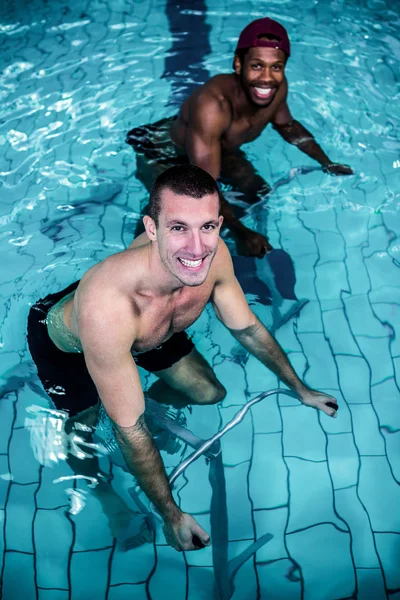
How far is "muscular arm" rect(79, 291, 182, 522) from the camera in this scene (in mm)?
2219

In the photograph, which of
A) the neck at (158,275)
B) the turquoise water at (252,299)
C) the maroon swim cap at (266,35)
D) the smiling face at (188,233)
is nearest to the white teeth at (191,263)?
the smiling face at (188,233)

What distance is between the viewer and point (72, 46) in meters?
5.87

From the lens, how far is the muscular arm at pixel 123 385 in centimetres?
222

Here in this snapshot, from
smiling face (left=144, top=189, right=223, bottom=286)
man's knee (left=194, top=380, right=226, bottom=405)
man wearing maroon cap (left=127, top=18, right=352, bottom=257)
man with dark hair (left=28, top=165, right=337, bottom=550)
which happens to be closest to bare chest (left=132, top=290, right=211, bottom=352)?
man with dark hair (left=28, top=165, right=337, bottom=550)

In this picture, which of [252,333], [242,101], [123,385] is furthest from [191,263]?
[242,101]

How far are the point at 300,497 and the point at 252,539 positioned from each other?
314 mm

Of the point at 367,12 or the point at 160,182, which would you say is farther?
the point at 367,12

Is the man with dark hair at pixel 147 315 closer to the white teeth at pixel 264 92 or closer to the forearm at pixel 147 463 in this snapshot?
the forearm at pixel 147 463

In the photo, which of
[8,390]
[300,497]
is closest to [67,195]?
[8,390]

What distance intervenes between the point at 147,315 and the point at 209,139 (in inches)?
61.7

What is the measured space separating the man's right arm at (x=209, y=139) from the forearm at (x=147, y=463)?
1513mm

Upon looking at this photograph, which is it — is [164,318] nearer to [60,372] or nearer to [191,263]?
[191,263]

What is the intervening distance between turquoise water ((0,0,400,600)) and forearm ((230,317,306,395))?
19.9 inches

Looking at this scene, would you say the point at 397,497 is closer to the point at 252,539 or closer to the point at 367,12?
the point at 252,539
